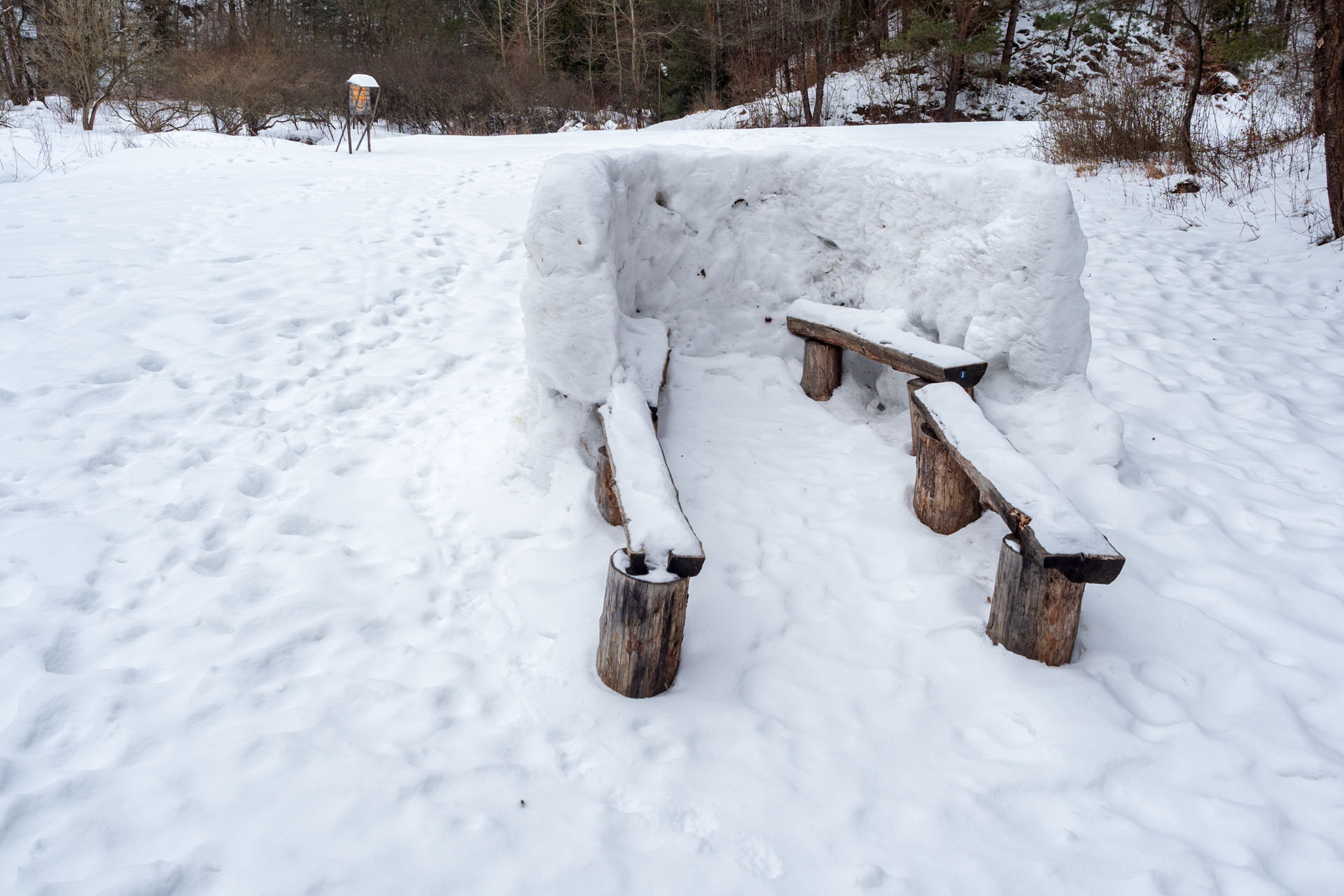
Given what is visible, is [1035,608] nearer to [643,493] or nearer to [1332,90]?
[643,493]

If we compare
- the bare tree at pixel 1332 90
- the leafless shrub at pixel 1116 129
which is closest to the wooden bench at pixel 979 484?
the bare tree at pixel 1332 90

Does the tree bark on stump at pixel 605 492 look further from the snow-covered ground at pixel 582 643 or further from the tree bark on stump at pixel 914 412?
the tree bark on stump at pixel 914 412

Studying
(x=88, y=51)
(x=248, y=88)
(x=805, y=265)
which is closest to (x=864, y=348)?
(x=805, y=265)

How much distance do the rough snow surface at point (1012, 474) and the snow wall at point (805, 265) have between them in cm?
52

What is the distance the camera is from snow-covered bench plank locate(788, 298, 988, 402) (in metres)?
3.43

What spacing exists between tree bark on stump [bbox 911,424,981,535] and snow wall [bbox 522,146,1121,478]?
20.8 inches

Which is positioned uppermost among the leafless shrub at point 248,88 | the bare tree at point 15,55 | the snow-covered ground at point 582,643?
the bare tree at point 15,55

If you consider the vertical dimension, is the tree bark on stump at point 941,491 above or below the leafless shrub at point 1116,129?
below

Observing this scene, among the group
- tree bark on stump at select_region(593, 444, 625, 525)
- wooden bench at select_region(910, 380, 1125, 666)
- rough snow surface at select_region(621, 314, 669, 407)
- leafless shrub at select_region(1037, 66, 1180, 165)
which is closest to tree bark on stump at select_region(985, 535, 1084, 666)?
wooden bench at select_region(910, 380, 1125, 666)

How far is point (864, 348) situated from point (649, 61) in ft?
69.1

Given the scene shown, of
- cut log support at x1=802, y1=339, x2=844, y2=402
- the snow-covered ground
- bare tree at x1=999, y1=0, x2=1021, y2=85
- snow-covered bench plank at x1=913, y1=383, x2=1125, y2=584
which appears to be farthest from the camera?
bare tree at x1=999, y1=0, x2=1021, y2=85

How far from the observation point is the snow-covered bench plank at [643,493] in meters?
2.25

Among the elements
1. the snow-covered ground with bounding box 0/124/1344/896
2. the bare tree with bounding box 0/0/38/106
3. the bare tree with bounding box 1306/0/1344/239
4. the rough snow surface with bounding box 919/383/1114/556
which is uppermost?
the bare tree with bounding box 0/0/38/106

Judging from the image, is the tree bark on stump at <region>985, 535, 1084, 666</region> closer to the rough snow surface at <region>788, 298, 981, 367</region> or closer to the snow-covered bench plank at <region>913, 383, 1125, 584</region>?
the snow-covered bench plank at <region>913, 383, 1125, 584</region>
